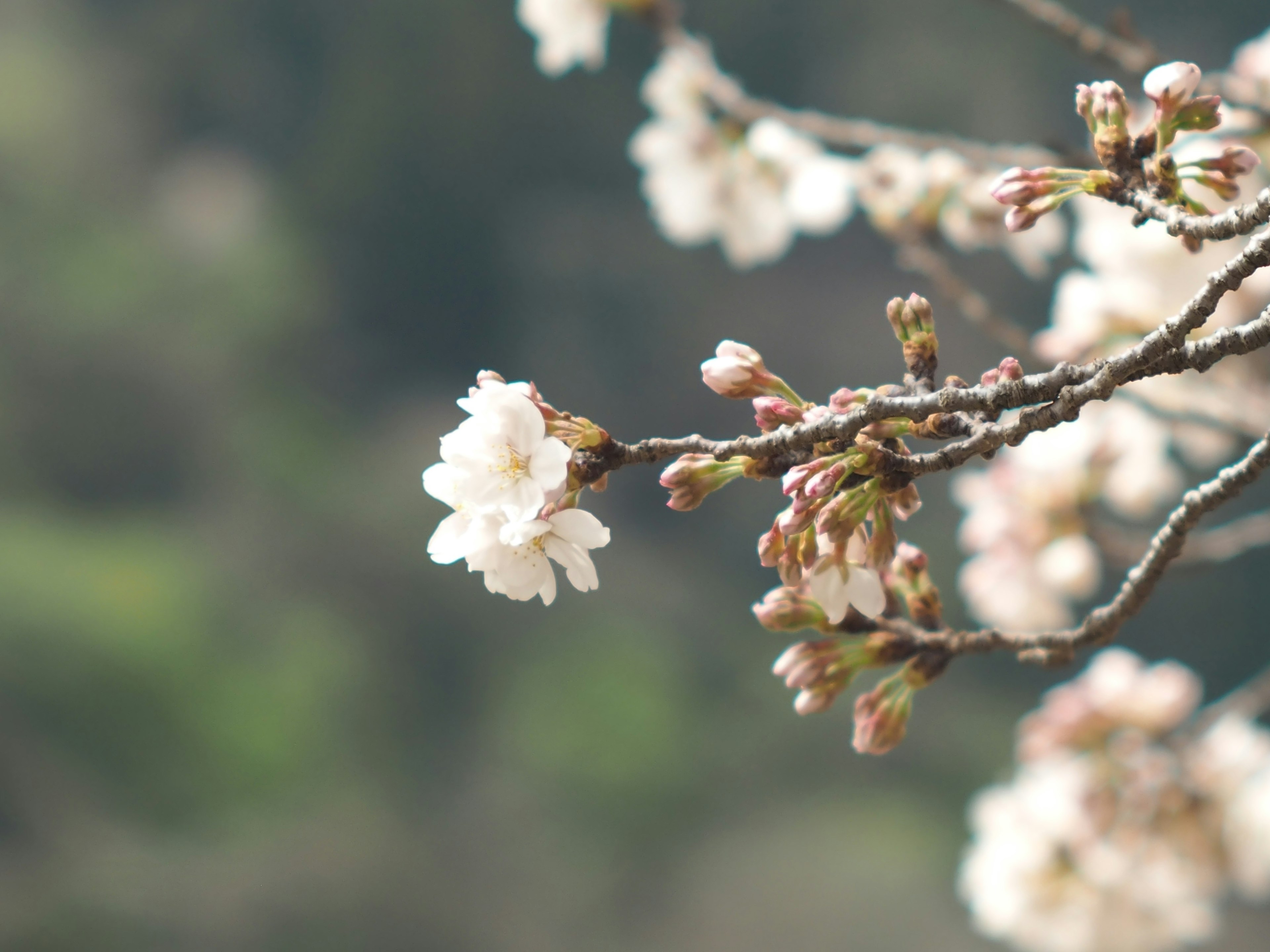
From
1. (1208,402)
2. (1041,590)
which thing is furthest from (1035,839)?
(1208,402)

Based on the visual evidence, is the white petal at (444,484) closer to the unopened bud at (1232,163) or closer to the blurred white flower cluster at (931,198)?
the unopened bud at (1232,163)

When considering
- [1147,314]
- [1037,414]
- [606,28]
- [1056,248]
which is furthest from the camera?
[1056,248]

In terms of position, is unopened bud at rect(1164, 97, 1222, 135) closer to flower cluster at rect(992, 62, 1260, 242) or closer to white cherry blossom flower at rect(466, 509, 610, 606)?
flower cluster at rect(992, 62, 1260, 242)

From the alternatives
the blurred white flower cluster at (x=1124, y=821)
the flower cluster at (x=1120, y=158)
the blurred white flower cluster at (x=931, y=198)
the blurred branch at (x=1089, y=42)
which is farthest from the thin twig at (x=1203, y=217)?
the blurred white flower cluster at (x=1124, y=821)

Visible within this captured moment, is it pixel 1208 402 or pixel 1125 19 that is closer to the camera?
pixel 1125 19

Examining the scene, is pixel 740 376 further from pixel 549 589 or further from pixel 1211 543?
pixel 1211 543

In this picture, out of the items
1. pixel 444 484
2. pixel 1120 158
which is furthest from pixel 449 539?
pixel 1120 158

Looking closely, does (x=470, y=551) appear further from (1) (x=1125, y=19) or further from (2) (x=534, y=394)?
(1) (x=1125, y=19)
